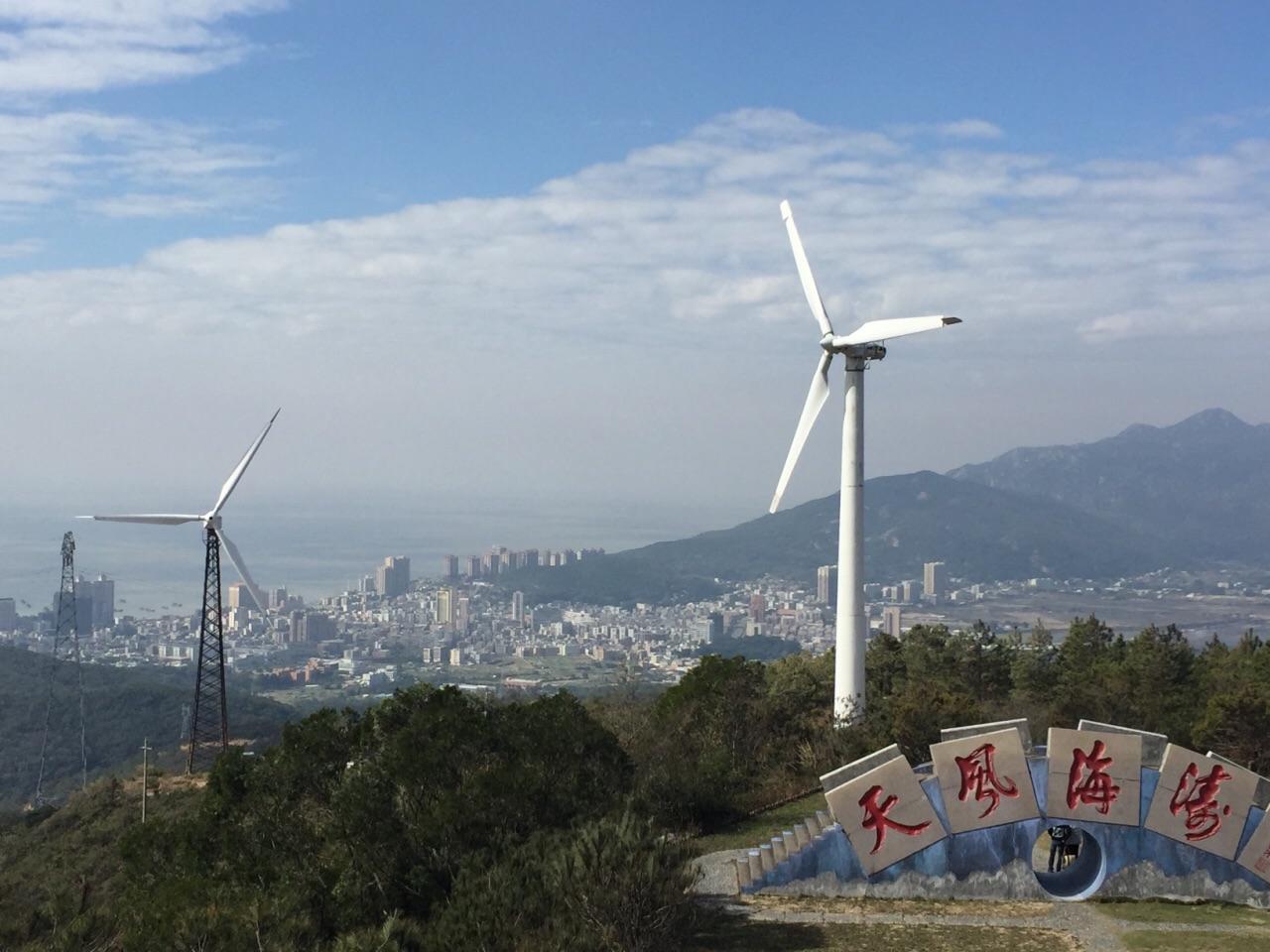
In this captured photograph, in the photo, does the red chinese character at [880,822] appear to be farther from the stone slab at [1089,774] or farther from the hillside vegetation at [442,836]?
the hillside vegetation at [442,836]

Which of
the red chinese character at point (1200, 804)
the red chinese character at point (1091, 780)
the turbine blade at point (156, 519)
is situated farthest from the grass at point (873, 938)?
the turbine blade at point (156, 519)

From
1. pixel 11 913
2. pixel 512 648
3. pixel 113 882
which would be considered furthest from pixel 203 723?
pixel 512 648

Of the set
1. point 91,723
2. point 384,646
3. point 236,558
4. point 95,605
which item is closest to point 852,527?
point 236,558

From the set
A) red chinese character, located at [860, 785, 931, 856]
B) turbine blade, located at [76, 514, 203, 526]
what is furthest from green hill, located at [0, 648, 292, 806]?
red chinese character, located at [860, 785, 931, 856]

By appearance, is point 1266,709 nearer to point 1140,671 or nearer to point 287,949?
point 1140,671

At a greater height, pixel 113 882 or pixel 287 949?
pixel 287 949

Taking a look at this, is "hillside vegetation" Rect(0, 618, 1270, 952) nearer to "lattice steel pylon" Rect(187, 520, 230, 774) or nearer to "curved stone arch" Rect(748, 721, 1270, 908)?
"curved stone arch" Rect(748, 721, 1270, 908)

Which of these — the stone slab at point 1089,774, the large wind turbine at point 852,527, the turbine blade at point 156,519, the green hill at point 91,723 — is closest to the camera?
the stone slab at point 1089,774
